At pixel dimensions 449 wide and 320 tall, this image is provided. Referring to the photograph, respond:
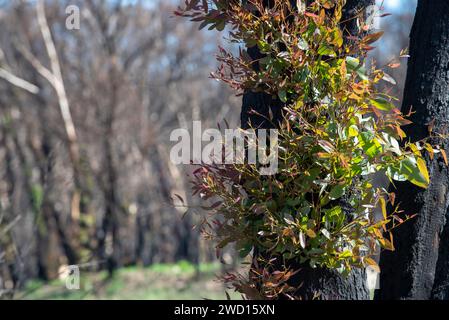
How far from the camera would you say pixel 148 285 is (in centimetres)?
1252

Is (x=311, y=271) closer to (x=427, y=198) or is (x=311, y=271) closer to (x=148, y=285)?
(x=427, y=198)

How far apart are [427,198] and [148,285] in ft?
30.7

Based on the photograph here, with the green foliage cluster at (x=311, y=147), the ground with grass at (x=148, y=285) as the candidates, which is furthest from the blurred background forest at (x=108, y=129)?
Answer: the green foliage cluster at (x=311, y=147)

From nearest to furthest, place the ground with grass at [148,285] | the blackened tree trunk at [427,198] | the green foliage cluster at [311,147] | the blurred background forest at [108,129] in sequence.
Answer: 1. the green foliage cluster at [311,147]
2. the blackened tree trunk at [427,198]
3. the ground with grass at [148,285]
4. the blurred background forest at [108,129]

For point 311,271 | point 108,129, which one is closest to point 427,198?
point 311,271

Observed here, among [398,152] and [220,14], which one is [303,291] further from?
[220,14]

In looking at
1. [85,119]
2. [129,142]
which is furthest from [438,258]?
[129,142]

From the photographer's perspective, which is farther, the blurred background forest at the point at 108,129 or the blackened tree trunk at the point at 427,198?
the blurred background forest at the point at 108,129

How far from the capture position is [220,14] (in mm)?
3414

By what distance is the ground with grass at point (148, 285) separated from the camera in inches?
417

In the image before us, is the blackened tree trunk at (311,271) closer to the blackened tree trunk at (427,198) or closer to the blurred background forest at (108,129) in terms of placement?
the blackened tree trunk at (427,198)

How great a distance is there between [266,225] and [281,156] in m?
0.35

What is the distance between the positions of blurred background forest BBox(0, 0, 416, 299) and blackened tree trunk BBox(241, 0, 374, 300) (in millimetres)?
8403

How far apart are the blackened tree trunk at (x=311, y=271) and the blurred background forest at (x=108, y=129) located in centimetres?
840
